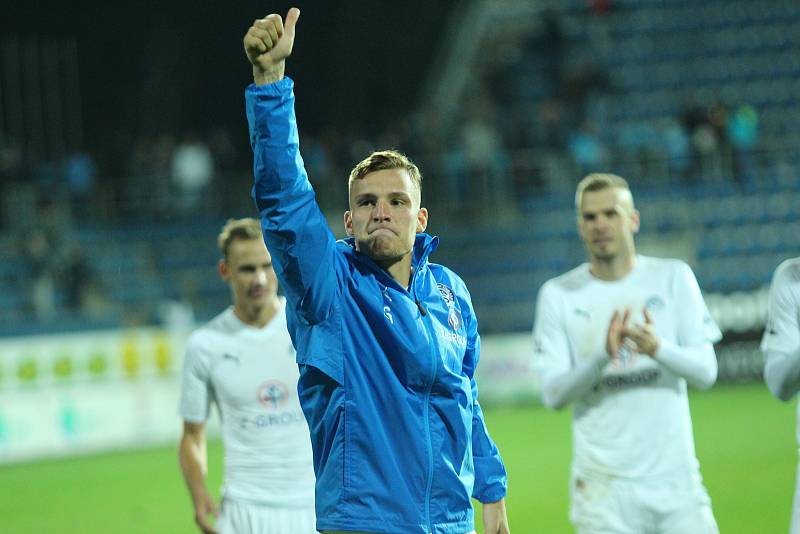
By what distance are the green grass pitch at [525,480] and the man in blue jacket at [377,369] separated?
6.24 metres

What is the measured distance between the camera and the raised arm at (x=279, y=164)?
3.83 meters

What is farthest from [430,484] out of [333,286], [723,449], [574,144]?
[574,144]

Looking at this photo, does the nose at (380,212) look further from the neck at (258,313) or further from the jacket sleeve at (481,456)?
the neck at (258,313)

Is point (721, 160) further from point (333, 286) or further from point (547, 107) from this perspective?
point (333, 286)

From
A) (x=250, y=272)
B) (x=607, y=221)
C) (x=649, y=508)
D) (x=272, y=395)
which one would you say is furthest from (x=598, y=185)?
(x=272, y=395)

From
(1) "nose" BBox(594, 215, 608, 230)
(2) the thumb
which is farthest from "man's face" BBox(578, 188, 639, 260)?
(2) the thumb

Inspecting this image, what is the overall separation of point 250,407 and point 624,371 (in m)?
1.79

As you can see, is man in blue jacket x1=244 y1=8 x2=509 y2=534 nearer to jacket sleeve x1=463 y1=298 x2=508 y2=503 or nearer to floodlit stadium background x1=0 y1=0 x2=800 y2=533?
jacket sleeve x1=463 y1=298 x2=508 y2=503

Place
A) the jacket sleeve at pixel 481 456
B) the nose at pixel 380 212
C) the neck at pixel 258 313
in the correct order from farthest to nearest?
the neck at pixel 258 313, the jacket sleeve at pixel 481 456, the nose at pixel 380 212

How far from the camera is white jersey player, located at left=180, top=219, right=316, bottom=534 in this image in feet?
19.6

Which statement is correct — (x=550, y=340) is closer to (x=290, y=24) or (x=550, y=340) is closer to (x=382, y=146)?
(x=290, y=24)

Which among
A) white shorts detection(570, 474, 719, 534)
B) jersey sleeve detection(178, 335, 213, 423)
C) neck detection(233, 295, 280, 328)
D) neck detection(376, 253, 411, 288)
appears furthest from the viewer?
neck detection(233, 295, 280, 328)

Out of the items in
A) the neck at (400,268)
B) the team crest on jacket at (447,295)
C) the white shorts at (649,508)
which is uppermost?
the neck at (400,268)

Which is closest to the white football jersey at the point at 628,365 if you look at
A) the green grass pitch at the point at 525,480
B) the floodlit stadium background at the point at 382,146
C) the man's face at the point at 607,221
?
the man's face at the point at 607,221
